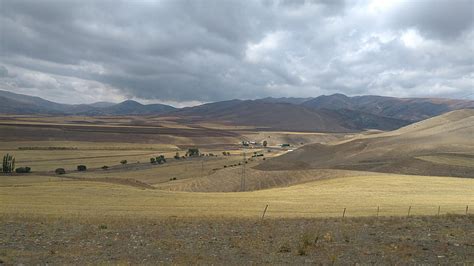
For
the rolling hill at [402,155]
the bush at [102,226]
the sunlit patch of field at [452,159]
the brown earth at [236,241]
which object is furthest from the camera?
the sunlit patch of field at [452,159]

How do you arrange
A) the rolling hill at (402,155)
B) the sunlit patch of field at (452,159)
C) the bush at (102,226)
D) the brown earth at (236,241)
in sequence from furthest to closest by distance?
the sunlit patch of field at (452,159) → the rolling hill at (402,155) → the bush at (102,226) → the brown earth at (236,241)

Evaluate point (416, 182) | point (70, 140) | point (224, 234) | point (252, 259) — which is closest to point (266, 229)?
point (224, 234)

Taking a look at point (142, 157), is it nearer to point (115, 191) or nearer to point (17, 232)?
point (115, 191)

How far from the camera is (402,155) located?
105312 millimetres

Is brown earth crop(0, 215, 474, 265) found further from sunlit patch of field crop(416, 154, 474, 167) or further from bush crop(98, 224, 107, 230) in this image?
sunlit patch of field crop(416, 154, 474, 167)

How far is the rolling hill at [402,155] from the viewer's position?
84500mm

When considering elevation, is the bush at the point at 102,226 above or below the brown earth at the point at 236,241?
below

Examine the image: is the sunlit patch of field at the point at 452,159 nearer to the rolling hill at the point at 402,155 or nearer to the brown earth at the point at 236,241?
the rolling hill at the point at 402,155

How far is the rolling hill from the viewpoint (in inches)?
3327

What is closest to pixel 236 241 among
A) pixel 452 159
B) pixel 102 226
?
pixel 102 226

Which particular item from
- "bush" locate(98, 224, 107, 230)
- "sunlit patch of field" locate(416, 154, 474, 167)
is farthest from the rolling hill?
"bush" locate(98, 224, 107, 230)

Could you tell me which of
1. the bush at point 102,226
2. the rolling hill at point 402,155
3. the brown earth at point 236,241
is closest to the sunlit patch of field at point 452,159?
the rolling hill at point 402,155

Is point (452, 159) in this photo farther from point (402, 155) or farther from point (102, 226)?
point (102, 226)

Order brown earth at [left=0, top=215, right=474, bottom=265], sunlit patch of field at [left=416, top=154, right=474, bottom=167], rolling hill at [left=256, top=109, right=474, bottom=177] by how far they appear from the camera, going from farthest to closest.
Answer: sunlit patch of field at [left=416, top=154, right=474, bottom=167], rolling hill at [left=256, top=109, right=474, bottom=177], brown earth at [left=0, top=215, right=474, bottom=265]
